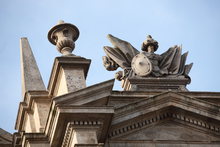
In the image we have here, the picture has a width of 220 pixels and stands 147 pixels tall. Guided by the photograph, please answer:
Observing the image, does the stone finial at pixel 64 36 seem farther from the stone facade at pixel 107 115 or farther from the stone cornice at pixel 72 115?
the stone cornice at pixel 72 115

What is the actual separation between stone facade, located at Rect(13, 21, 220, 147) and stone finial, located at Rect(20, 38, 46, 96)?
800mm

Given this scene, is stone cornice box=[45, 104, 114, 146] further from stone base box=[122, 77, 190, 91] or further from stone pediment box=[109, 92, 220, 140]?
stone base box=[122, 77, 190, 91]

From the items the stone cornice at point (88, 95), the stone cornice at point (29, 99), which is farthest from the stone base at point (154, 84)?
the stone cornice at point (88, 95)

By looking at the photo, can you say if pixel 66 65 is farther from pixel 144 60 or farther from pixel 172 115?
pixel 172 115

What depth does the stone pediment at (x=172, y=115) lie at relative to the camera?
82.9 ft

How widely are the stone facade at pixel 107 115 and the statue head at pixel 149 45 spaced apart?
8.78ft

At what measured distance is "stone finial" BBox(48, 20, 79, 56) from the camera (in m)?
27.0

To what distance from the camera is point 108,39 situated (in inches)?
1169

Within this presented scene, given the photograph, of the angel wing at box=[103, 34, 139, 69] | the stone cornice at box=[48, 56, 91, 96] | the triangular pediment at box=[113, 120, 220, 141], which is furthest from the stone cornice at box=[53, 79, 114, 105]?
the angel wing at box=[103, 34, 139, 69]

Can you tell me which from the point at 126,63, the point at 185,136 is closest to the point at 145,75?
the point at 126,63

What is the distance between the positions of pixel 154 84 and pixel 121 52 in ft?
6.43

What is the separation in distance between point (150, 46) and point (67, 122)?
650cm

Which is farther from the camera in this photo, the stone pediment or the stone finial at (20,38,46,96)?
the stone finial at (20,38,46,96)

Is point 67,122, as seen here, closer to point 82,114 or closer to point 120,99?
point 82,114
